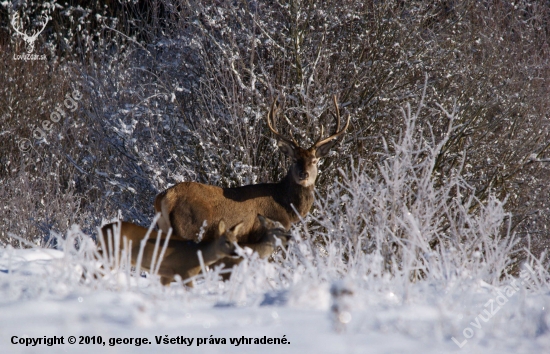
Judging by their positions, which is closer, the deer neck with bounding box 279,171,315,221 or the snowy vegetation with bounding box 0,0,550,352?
the deer neck with bounding box 279,171,315,221

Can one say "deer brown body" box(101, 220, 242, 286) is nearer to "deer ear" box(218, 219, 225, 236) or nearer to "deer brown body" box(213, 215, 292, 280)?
"deer ear" box(218, 219, 225, 236)

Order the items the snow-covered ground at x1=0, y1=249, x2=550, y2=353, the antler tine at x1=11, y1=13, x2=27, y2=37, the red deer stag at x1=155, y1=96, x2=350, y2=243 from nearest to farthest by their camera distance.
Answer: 1. the snow-covered ground at x1=0, y1=249, x2=550, y2=353
2. the red deer stag at x1=155, y1=96, x2=350, y2=243
3. the antler tine at x1=11, y1=13, x2=27, y2=37

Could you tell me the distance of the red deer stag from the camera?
268 inches

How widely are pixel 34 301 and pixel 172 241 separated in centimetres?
182

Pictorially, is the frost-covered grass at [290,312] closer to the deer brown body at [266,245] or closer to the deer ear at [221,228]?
the deer ear at [221,228]

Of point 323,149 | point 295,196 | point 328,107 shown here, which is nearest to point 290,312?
point 295,196

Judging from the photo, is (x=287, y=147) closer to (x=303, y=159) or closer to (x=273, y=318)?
(x=303, y=159)

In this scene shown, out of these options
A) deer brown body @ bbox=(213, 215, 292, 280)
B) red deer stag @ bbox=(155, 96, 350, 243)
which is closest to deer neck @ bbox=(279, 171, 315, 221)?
red deer stag @ bbox=(155, 96, 350, 243)

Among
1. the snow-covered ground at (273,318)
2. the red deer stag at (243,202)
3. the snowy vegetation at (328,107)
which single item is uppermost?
the snowy vegetation at (328,107)

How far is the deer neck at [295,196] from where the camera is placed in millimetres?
7562

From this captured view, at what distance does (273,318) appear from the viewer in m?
3.33

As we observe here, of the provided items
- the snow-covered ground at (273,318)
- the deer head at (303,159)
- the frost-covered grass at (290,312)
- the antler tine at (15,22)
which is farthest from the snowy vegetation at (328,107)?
the antler tine at (15,22)

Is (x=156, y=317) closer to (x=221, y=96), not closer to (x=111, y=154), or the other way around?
(x=221, y=96)

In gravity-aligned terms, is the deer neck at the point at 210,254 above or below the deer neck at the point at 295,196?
below
